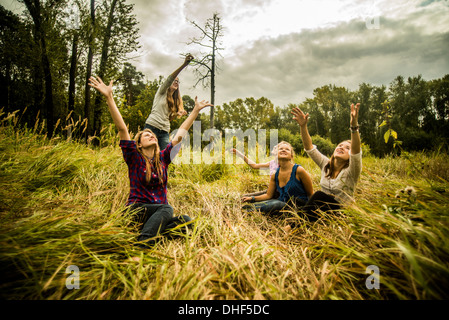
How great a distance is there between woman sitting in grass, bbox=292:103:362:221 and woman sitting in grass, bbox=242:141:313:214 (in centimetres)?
22

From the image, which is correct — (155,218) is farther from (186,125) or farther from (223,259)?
(186,125)

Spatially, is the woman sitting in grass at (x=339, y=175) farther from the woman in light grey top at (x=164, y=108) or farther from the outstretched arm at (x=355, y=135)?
the woman in light grey top at (x=164, y=108)

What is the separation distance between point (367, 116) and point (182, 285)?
3618 cm

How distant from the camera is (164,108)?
304cm

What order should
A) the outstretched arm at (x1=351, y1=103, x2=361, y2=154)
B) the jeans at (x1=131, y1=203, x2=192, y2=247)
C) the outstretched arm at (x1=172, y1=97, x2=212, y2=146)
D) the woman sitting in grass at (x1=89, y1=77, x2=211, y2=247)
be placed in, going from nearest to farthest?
the jeans at (x1=131, y1=203, x2=192, y2=247) → the woman sitting in grass at (x1=89, y1=77, x2=211, y2=247) → the outstretched arm at (x1=351, y1=103, x2=361, y2=154) → the outstretched arm at (x1=172, y1=97, x2=212, y2=146)

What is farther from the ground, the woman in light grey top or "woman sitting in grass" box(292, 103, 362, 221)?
the woman in light grey top

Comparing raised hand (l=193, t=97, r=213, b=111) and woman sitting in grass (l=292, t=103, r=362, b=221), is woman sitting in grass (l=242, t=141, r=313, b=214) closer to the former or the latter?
woman sitting in grass (l=292, t=103, r=362, b=221)

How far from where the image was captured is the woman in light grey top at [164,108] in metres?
2.96

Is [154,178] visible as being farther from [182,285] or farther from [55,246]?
[182,285]

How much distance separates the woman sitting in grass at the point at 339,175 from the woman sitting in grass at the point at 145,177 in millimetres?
1432

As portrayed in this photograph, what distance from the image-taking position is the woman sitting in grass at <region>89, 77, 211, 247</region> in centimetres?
174

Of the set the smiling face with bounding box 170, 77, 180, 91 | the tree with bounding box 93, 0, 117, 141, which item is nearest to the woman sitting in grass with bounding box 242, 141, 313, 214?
the smiling face with bounding box 170, 77, 180, 91

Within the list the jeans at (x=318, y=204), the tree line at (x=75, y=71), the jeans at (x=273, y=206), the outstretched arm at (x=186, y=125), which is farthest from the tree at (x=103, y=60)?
the jeans at (x=318, y=204)

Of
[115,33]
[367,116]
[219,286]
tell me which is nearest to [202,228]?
[219,286]
